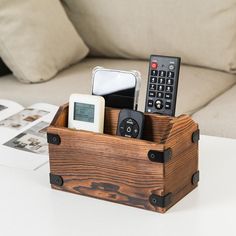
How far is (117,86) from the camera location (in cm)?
108

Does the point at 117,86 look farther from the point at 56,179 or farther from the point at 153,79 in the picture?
the point at 56,179

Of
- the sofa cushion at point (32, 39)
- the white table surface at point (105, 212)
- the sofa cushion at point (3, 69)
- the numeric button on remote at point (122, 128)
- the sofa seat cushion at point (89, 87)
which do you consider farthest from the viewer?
the sofa cushion at point (3, 69)

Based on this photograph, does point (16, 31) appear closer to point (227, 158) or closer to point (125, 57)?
point (125, 57)

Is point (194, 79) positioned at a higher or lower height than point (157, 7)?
lower

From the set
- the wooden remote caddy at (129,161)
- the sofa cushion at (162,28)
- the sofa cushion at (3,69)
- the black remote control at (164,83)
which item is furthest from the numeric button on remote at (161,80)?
the sofa cushion at (3,69)

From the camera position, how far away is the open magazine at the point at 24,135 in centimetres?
118

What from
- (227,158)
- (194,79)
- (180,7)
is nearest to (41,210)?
(227,158)

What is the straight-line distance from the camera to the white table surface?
907mm

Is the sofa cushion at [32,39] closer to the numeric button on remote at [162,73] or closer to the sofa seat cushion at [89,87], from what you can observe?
the sofa seat cushion at [89,87]

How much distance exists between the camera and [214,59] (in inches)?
76.5

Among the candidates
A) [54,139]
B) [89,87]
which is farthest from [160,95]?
[89,87]

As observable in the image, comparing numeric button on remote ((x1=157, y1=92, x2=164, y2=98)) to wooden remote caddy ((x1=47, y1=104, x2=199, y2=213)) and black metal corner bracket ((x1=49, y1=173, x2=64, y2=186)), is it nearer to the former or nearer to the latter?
wooden remote caddy ((x1=47, y1=104, x2=199, y2=213))

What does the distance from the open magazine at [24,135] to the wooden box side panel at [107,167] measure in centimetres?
15

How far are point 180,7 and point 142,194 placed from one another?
3.64 feet
